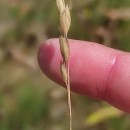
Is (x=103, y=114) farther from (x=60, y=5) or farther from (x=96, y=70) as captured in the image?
(x=60, y=5)

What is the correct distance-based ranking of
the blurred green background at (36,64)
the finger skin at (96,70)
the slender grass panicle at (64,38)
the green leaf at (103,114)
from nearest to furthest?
the slender grass panicle at (64,38), the finger skin at (96,70), the green leaf at (103,114), the blurred green background at (36,64)

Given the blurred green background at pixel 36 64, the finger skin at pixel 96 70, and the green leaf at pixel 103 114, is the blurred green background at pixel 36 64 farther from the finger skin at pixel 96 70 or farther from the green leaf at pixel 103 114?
the finger skin at pixel 96 70

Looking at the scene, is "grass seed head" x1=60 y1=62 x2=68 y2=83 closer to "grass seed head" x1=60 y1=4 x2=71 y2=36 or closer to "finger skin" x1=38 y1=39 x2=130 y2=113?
"grass seed head" x1=60 y1=4 x2=71 y2=36

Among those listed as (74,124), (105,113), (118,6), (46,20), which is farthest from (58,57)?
(46,20)

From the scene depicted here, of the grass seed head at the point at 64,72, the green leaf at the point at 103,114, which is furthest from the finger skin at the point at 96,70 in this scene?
the green leaf at the point at 103,114

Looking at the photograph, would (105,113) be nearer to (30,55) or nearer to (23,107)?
(23,107)

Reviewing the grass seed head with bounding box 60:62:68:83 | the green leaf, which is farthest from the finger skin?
the green leaf
